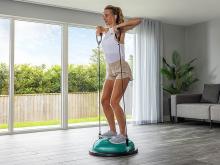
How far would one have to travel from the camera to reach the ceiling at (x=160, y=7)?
5.25 m

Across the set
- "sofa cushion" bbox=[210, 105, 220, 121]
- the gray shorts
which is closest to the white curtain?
"sofa cushion" bbox=[210, 105, 220, 121]

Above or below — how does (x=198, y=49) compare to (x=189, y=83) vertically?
above

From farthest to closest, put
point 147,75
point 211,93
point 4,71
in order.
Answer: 1. point 147,75
2. point 211,93
3. point 4,71

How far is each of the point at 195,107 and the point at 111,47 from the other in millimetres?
3231

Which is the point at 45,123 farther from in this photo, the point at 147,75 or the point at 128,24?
the point at 128,24

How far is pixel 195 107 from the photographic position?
589 cm

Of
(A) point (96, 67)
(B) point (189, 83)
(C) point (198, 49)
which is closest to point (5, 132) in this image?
(A) point (96, 67)

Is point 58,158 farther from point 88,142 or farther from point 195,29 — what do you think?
point 195,29

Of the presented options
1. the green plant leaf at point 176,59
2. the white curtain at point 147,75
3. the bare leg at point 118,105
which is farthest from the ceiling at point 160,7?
the bare leg at point 118,105

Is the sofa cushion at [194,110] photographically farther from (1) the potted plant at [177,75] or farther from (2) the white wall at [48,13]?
(2) the white wall at [48,13]

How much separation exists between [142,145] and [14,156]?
1.58 m

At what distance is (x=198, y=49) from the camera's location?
23.5 feet

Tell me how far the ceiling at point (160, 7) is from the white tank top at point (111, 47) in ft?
6.74

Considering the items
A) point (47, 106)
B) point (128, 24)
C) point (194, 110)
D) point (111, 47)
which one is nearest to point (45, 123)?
point (47, 106)
